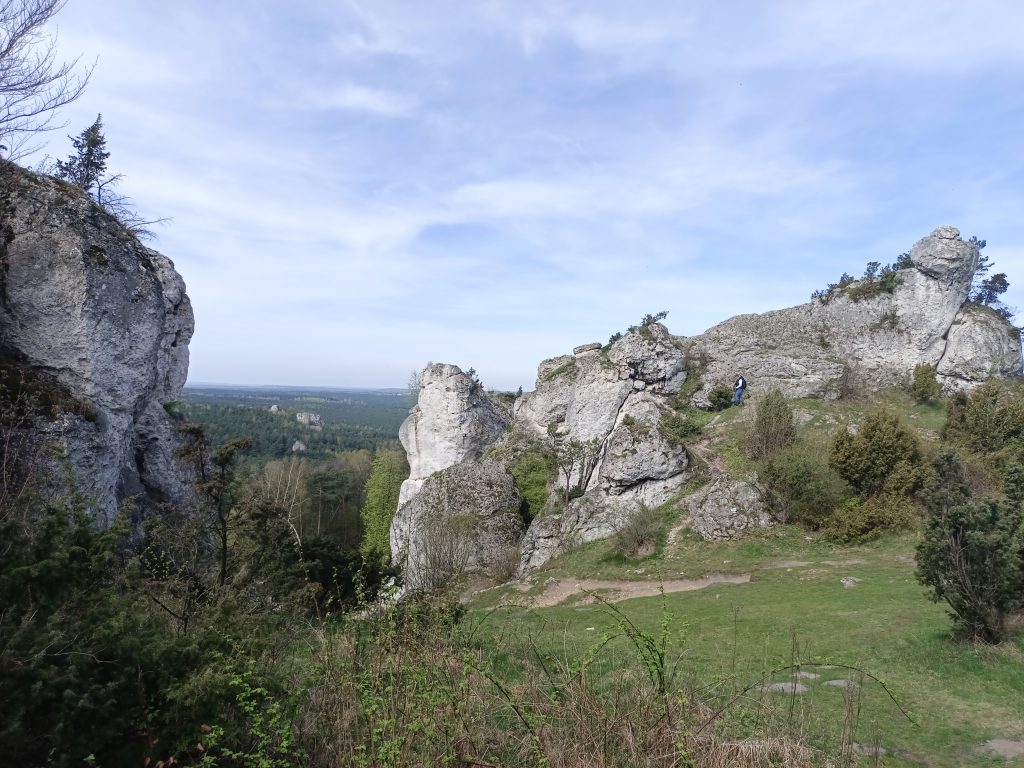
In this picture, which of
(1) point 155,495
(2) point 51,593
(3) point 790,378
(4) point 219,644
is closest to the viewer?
(2) point 51,593

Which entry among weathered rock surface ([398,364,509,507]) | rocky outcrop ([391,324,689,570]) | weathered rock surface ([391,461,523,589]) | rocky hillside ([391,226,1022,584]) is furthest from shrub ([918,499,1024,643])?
weathered rock surface ([398,364,509,507])

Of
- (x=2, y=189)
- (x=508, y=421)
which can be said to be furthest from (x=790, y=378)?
(x=2, y=189)

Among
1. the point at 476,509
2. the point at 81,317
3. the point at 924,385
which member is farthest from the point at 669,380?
the point at 81,317

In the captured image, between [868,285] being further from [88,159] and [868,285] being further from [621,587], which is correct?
[88,159]

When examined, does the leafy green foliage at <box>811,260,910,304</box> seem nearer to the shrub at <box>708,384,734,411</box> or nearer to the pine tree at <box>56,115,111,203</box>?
the shrub at <box>708,384,734,411</box>

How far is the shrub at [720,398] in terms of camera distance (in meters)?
26.7

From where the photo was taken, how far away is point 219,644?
15.1 ft

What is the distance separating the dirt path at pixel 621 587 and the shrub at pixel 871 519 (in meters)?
3.54

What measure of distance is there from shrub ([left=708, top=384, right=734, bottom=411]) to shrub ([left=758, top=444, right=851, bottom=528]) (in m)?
8.03

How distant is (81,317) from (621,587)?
58.8 feet

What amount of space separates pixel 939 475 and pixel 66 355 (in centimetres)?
2358

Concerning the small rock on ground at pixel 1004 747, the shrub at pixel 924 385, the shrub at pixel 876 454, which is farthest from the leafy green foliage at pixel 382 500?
the small rock on ground at pixel 1004 747

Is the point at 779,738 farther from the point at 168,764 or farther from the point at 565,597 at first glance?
the point at 565,597

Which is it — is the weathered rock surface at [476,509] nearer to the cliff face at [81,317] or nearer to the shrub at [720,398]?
the cliff face at [81,317]
